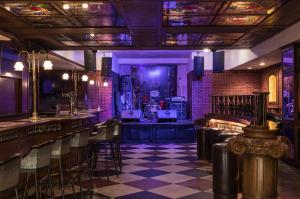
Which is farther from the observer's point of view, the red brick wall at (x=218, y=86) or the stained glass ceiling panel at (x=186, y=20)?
the red brick wall at (x=218, y=86)

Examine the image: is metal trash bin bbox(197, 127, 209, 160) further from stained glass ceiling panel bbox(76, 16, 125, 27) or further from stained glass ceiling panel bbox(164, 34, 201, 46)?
stained glass ceiling panel bbox(76, 16, 125, 27)

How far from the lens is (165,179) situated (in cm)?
641

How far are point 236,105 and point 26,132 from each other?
4467 mm

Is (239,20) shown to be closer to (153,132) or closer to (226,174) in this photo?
(226,174)

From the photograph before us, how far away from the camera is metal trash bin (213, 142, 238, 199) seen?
16.0 ft

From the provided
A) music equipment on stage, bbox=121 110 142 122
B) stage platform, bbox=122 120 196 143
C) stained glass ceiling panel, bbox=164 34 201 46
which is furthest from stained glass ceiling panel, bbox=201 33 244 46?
music equipment on stage, bbox=121 110 142 122

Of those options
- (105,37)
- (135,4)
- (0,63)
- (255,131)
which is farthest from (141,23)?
(0,63)

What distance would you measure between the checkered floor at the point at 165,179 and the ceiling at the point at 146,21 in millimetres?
2660

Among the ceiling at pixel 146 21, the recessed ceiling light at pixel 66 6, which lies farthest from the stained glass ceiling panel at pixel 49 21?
the recessed ceiling light at pixel 66 6

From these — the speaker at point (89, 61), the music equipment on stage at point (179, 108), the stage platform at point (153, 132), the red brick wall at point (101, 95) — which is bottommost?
the stage platform at point (153, 132)

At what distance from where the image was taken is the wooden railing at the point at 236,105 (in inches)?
278

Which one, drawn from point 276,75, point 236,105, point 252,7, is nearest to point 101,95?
point 276,75

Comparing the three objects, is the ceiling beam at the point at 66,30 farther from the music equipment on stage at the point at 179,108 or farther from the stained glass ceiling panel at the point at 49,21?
the music equipment on stage at the point at 179,108

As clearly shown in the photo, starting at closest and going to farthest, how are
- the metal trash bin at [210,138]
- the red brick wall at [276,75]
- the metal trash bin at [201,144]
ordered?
the metal trash bin at [210,138] → the metal trash bin at [201,144] → the red brick wall at [276,75]
